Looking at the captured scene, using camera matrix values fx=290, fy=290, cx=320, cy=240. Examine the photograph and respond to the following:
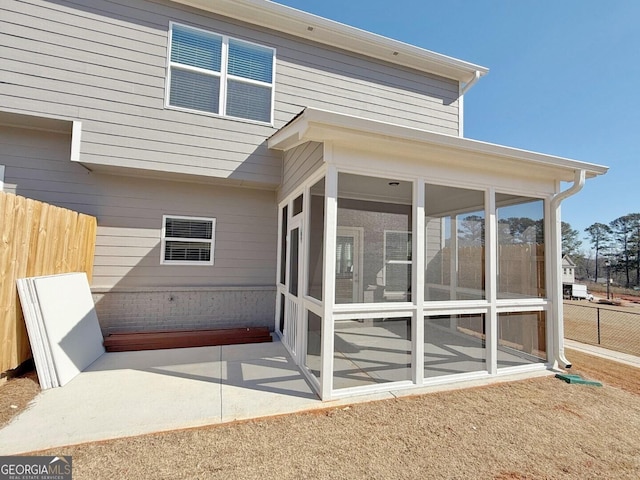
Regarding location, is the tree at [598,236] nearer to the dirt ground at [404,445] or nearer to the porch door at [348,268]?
the dirt ground at [404,445]

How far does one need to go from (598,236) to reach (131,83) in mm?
60410

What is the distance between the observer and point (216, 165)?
4.97 m

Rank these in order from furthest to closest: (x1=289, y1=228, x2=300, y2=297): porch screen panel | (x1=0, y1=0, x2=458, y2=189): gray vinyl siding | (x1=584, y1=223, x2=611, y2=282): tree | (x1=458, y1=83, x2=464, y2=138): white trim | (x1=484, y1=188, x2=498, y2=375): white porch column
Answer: (x1=584, y1=223, x2=611, y2=282): tree < (x1=458, y1=83, x2=464, y2=138): white trim < (x1=289, y1=228, x2=300, y2=297): porch screen panel < (x1=0, y1=0, x2=458, y2=189): gray vinyl siding < (x1=484, y1=188, x2=498, y2=375): white porch column

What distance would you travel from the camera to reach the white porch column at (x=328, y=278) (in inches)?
121

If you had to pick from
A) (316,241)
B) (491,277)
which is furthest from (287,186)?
(491,277)

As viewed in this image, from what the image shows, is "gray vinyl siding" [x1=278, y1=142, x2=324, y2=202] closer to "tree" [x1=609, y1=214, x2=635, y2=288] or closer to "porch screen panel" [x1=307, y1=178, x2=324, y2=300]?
"porch screen panel" [x1=307, y1=178, x2=324, y2=300]

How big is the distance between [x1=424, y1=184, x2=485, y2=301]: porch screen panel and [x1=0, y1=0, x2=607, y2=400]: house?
25 millimetres

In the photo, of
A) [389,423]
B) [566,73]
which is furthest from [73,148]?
[566,73]

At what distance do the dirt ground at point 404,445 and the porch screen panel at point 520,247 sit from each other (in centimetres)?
142

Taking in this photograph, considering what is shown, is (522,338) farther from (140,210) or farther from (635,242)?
(635,242)

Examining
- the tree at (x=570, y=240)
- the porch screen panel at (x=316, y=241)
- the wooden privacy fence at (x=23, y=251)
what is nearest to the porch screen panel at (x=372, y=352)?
the porch screen panel at (x=316, y=241)

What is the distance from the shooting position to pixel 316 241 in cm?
363

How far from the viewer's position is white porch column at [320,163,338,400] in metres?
3.07

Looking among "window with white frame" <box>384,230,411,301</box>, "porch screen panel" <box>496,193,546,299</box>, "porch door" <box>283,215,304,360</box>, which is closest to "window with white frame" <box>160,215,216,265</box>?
"porch door" <box>283,215,304,360</box>
